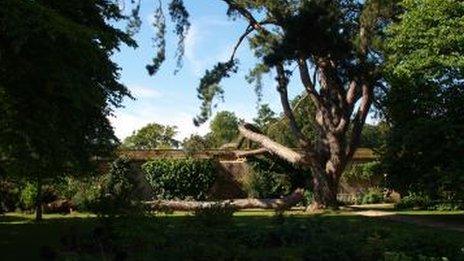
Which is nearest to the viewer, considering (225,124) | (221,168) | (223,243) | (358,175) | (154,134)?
(223,243)

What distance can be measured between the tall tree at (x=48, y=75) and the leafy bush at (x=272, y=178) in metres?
15.6

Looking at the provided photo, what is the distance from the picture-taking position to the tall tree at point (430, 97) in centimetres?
1934

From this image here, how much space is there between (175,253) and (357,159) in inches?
1120

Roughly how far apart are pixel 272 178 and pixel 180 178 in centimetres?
460

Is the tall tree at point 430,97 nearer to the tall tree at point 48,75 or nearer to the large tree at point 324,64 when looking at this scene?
the large tree at point 324,64

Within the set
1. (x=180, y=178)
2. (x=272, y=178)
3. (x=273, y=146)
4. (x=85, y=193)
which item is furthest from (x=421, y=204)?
(x=85, y=193)

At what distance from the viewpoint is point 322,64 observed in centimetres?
2725

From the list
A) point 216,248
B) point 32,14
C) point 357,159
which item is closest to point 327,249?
point 216,248

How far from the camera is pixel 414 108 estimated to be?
822 inches

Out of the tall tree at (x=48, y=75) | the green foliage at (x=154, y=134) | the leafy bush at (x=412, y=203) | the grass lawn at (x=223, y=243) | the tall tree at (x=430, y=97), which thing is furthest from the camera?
the green foliage at (x=154, y=134)

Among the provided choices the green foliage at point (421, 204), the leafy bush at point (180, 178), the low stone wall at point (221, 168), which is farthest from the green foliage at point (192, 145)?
the green foliage at point (421, 204)

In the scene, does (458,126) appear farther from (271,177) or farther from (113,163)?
(113,163)

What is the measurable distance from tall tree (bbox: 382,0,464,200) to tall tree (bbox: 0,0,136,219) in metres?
9.18

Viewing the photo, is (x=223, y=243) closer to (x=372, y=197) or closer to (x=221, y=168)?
(x=221, y=168)
